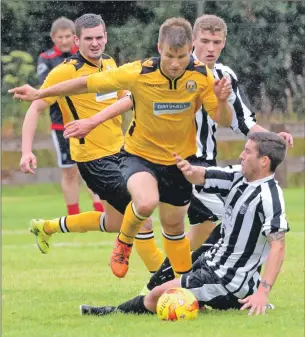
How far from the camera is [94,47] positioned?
30.1 ft

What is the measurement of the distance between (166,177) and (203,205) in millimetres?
920

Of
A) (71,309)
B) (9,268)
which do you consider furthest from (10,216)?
(71,309)

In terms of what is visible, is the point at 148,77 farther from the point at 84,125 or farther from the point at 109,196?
the point at 109,196

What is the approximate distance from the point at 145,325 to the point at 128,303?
2.09 ft

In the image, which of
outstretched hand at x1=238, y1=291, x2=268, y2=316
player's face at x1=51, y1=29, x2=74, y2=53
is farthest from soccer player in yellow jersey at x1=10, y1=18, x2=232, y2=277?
player's face at x1=51, y1=29, x2=74, y2=53

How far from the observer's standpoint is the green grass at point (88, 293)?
671cm

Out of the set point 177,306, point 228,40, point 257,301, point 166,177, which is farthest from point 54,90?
point 228,40

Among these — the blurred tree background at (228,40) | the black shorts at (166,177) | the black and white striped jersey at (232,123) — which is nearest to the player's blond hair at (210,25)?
the black and white striped jersey at (232,123)

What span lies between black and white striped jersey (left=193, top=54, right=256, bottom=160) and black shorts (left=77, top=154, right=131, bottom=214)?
0.67m

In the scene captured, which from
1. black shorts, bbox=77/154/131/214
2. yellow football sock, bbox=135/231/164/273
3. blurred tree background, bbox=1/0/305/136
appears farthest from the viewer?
blurred tree background, bbox=1/0/305/136

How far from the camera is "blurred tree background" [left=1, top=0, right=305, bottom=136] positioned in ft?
63.0

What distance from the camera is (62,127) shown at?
1453 cm

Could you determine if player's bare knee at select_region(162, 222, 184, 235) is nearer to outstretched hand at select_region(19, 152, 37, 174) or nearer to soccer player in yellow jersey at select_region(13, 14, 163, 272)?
soccer player in yellow jersey at select_region(13, 14, 163, 272)

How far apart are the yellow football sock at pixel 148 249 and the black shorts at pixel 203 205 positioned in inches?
14.6
